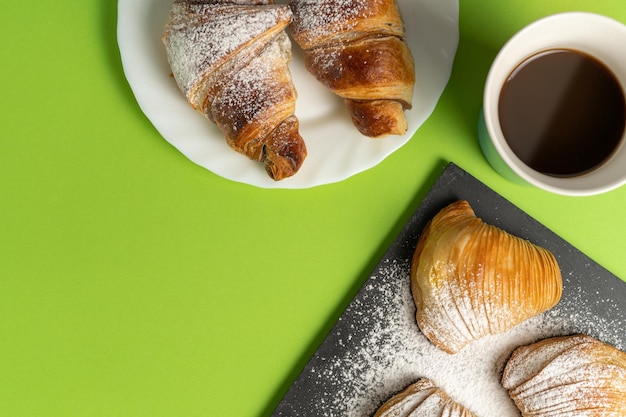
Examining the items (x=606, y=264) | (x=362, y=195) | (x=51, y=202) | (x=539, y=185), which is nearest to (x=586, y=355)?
(x=606, y=264)

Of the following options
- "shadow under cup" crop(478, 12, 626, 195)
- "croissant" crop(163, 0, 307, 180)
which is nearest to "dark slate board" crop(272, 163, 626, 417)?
"shadow under cup" crop(478, 12, 626, 195)

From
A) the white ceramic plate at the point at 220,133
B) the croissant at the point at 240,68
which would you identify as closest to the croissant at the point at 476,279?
the white ceramic plate at the point at 220,133

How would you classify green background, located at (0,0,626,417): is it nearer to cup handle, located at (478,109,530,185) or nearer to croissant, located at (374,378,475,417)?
cup handle, located at (478,109,530,185)

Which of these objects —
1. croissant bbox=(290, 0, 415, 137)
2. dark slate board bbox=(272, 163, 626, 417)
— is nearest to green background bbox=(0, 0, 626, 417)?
dark slate board bbox=(272, 163, 626, 417)

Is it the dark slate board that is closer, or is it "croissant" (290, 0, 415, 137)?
"croissant" (290, 0, 415, 137)

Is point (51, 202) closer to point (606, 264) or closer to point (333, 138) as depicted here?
point (333, 138)

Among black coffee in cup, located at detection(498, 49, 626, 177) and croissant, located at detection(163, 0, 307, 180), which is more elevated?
croissant, located at detection(163, 0, 307, 180)

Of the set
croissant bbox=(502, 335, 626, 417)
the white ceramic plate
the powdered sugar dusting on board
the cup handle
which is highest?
the white ceramic plate

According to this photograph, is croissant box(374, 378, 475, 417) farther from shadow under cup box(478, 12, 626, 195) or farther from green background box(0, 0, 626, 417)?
shadow under cup box(478, 12, 626, 195)
